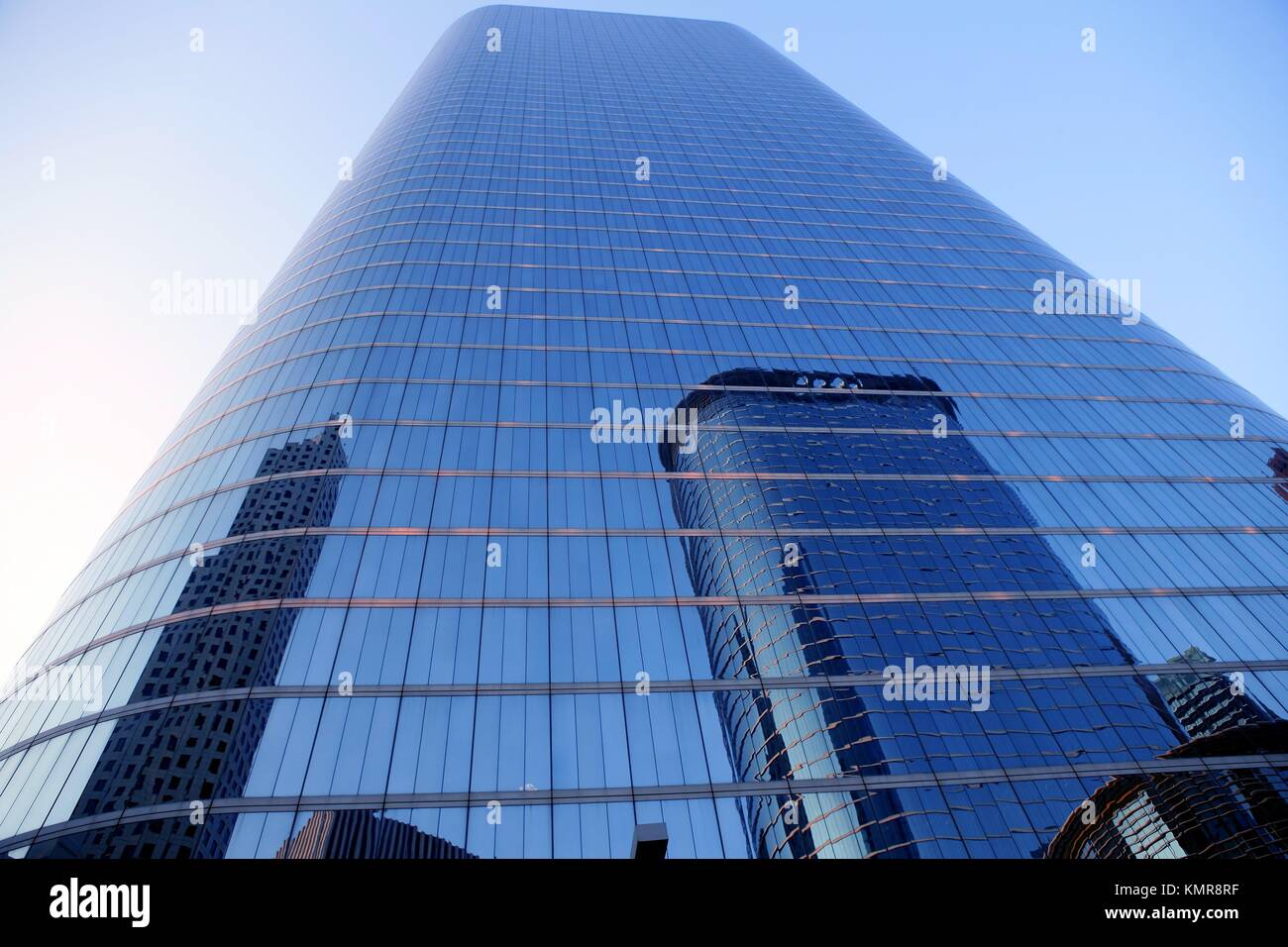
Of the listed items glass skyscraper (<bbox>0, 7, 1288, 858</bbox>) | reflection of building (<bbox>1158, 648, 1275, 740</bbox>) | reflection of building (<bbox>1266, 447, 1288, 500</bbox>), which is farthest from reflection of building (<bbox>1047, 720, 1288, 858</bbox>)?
reflection of building (<bbox>1266, 447, 1288, 500</bbox>)

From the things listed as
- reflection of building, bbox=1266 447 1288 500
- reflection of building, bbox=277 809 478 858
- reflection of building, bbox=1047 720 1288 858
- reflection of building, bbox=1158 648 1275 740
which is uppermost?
reflection of building, bbox=1266 447 1288 500

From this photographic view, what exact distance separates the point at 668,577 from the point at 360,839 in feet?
40.1

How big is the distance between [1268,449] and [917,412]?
1710 centimetres

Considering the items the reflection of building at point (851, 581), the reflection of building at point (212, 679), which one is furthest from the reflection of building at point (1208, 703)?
the reflection of building at point (212, 679)

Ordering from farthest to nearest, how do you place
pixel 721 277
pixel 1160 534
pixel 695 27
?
pixel 695 27 < pixel 721 277 < pixel 1160 534

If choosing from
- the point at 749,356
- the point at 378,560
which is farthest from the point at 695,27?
the point at 378,560

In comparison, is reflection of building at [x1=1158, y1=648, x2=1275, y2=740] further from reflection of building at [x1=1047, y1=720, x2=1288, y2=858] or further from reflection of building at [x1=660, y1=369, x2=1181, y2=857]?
reflection of building at [x1=1047, y1=720, x2=1288, y2=858]

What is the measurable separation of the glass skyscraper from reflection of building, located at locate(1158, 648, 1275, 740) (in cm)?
16

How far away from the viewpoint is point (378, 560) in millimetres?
25109

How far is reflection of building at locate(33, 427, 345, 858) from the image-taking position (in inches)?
702
